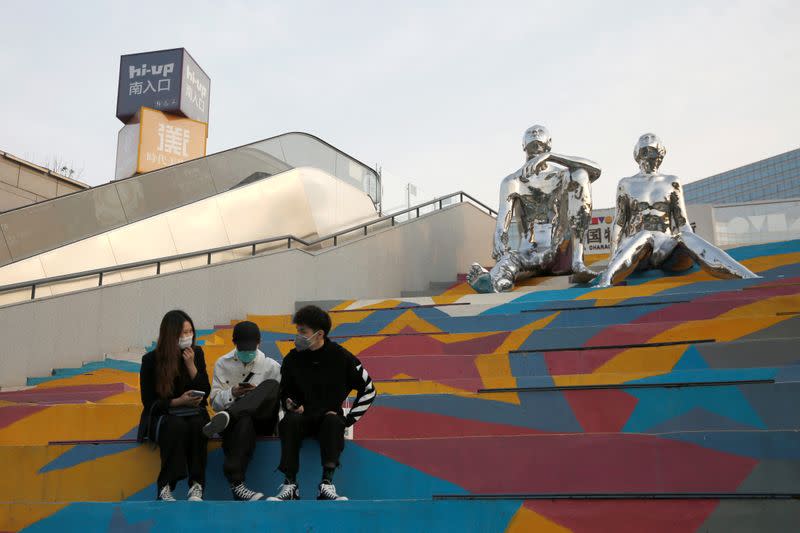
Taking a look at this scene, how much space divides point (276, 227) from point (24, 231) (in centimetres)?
360

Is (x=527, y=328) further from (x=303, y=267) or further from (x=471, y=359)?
(x=303, y=267)

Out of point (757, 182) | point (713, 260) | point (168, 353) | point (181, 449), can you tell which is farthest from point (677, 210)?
point (757, 182)

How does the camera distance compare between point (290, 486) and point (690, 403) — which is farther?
point (690, 403)

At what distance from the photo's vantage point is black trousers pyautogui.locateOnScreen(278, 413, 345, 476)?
4.06 m

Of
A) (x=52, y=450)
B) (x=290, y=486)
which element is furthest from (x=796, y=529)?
(x=52, y=450)

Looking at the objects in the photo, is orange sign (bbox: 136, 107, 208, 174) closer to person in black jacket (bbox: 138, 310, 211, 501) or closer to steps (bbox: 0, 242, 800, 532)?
steps (bbox: 0, 242, 800, 532)

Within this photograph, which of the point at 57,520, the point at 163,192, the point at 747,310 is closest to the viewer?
the point at 57,520

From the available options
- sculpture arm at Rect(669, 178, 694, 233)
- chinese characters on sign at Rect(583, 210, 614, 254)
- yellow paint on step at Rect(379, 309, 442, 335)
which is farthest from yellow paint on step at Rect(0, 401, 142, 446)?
chinese characters on sign at Rect(583, 210, 614, 254)

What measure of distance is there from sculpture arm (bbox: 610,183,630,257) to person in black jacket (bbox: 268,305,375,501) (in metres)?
6.10

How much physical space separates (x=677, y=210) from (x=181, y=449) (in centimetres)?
712

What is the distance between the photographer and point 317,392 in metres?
4.38

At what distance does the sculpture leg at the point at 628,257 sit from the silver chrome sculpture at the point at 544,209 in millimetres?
814

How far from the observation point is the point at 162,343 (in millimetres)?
4527

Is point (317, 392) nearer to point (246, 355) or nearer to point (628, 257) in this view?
point (246, 355)
